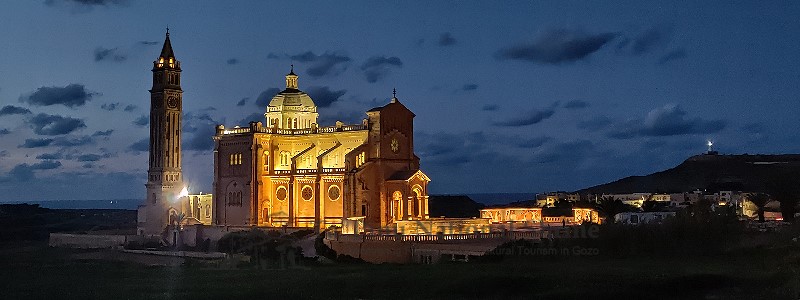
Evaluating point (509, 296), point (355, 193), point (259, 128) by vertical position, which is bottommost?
point (509, 296)

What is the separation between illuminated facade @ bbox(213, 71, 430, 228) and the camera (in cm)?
6400

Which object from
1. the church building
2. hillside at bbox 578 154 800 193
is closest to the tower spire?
the church building

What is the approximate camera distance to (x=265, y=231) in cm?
6094

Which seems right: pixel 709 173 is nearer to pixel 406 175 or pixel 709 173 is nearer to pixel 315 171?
pixel 406 175

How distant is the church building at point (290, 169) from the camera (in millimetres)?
64125

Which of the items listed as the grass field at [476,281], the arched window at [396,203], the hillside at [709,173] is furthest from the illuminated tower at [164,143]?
the hillside at [709,173]

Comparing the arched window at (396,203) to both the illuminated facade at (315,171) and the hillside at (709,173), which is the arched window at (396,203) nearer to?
the illuminated facade at (315,171)

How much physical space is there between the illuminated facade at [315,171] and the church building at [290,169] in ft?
0.23

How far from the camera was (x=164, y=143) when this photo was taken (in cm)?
7506

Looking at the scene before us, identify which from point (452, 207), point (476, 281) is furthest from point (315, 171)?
point (452, 207)

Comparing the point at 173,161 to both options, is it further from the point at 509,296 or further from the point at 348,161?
the point at 509,296

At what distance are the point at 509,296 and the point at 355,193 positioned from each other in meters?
32.0

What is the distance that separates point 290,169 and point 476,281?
35.5 m

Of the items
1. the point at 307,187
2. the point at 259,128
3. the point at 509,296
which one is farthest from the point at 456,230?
the point at 509,296
